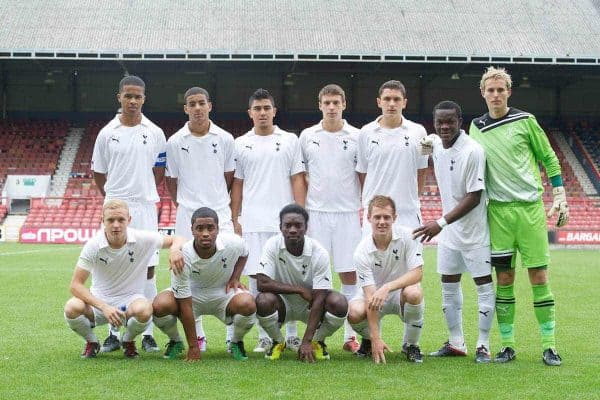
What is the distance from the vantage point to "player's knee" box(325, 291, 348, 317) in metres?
6.01

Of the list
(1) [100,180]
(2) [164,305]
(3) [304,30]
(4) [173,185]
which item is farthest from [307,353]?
(3) [304,30]

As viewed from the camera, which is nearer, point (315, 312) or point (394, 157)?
point (315, 312)

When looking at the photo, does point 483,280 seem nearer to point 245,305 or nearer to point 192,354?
point 245,305

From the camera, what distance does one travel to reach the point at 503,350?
5.99m

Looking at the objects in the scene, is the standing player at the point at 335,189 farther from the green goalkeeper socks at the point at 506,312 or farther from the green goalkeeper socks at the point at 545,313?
the green goalkeeper socks at the point at 545,313

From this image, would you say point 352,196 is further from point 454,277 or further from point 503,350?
point 503,350

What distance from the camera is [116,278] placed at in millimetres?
6141

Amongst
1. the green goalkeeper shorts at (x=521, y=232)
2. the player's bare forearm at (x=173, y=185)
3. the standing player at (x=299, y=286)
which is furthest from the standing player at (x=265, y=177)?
the green goalkeeper shorts at (x=521, y=232)

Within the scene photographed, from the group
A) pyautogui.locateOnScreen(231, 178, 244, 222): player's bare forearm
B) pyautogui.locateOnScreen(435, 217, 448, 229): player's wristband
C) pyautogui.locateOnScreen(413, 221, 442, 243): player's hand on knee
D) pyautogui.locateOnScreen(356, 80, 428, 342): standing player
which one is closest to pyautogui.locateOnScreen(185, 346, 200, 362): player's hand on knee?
pyautogui.locateOnScreen(231, 178, 244, 222): player's bare forearm

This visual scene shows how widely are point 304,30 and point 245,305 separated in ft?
76.9

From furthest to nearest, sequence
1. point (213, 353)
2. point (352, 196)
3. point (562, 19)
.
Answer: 1. point (562, 19)
2. point (352, 196)
3. point (213, 353)

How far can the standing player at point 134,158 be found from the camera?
6.64 meters

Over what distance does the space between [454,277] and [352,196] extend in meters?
1.17

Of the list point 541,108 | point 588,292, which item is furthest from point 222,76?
point 588,292
